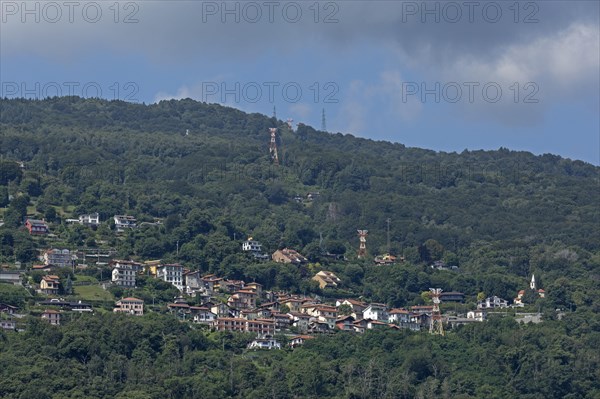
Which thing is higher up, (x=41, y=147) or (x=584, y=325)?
(x=41, y=147)

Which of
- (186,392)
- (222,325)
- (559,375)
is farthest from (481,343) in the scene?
(186,392)

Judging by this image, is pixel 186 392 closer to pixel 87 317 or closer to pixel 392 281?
pixel 87 317

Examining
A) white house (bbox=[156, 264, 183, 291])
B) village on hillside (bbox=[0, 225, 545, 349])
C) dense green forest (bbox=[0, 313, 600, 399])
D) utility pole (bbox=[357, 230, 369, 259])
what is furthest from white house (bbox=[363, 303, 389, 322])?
utility pole (bbox=[357, 230, 369, 259])

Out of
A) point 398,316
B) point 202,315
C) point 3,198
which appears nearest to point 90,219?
point 3,198

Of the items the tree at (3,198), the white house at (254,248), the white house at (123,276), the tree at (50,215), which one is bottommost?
the white house at (123,276)

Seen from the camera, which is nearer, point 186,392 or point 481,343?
point 186,392

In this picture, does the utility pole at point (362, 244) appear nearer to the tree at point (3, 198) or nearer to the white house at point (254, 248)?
the white house at point (254, 248)

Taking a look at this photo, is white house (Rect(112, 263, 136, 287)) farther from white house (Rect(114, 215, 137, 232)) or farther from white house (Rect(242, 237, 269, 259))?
white house (Rect(114, 215, 137, 232))

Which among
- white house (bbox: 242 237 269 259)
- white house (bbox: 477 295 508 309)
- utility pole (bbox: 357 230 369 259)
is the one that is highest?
utility pole (bbox: 357 230 369 259)

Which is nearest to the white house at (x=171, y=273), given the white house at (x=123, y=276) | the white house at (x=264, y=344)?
the white house at (x=123, y=276)
